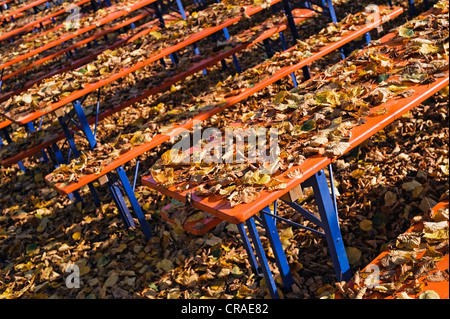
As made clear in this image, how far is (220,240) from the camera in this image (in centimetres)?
407

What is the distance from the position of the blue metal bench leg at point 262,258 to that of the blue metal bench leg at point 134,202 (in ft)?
4.80

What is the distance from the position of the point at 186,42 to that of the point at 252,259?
9.12 ft

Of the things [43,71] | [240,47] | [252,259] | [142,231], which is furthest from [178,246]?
[43,71]

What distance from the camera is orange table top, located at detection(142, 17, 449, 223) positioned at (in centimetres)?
254

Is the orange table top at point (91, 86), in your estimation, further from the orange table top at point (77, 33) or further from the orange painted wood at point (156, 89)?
the orange table top at point (77, 33)

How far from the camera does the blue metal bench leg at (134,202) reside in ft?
14.1

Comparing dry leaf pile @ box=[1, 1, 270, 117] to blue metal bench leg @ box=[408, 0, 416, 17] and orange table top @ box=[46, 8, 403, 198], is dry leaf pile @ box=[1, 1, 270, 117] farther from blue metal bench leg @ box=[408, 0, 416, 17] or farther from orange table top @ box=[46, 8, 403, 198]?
blue metal bench leg @ box=[408, 0, 416, 17]

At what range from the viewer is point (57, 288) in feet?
14.2

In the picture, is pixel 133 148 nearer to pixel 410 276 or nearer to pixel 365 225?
pixel 365 225

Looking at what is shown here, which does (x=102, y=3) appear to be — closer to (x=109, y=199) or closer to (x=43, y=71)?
(x=43, y=71)

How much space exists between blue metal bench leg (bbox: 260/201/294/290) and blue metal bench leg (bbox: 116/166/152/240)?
5.19ft

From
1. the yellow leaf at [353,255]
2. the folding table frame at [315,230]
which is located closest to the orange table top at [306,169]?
the folding table frame at [315,230]

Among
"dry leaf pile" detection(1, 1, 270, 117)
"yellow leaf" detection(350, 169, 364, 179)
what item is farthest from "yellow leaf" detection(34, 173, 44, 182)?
"yellow leaf" detection(350, 169, 364, 179)

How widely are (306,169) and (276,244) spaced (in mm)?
626
